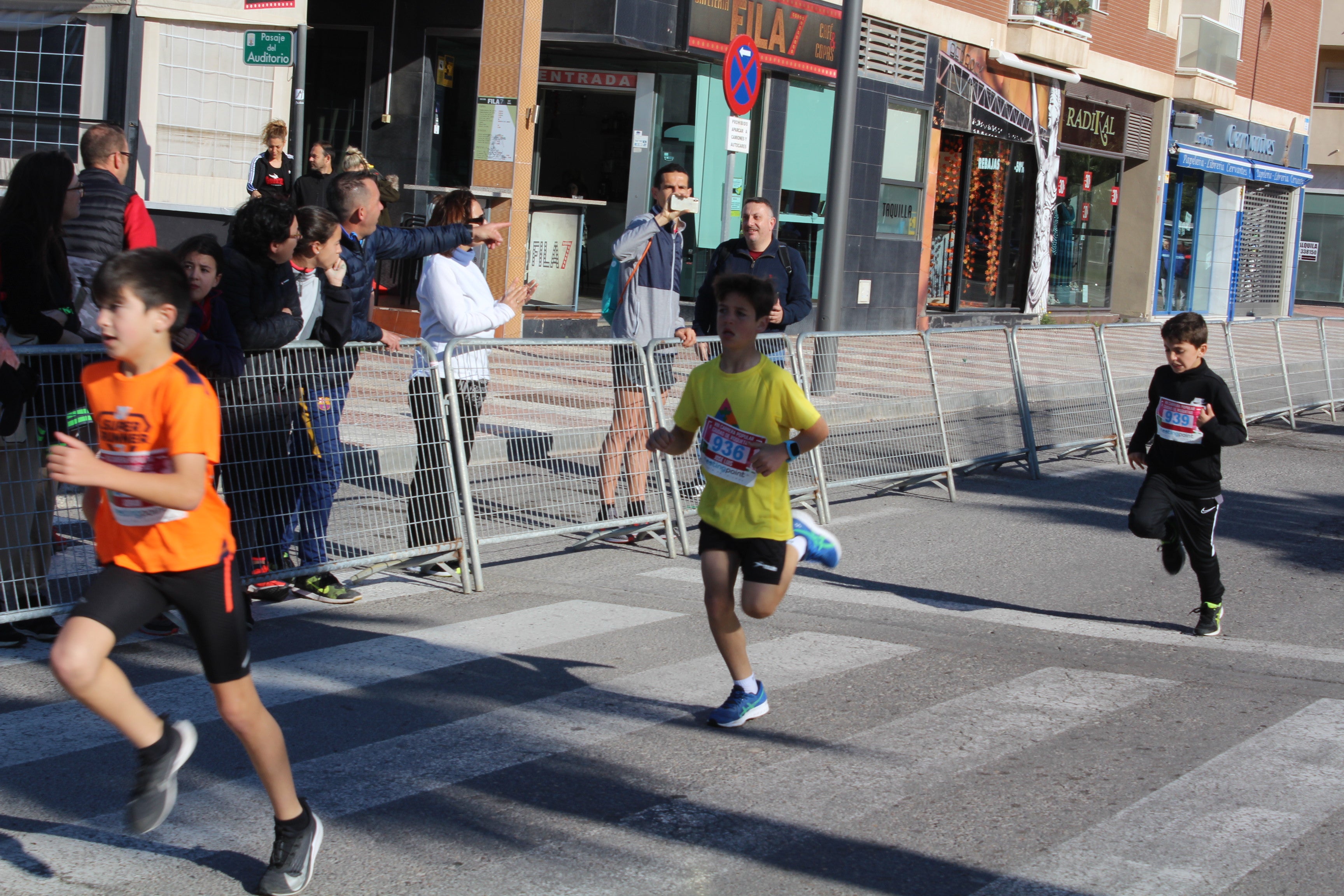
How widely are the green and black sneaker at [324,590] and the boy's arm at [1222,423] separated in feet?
13.9

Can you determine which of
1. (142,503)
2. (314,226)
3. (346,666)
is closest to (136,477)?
(142,503)

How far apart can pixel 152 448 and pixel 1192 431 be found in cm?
506

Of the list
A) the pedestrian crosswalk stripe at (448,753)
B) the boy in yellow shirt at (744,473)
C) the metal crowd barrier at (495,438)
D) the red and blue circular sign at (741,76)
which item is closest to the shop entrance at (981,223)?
the red and blue circular sign at (741,76)

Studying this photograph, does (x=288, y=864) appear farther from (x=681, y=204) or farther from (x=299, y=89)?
(x=299, y=89)

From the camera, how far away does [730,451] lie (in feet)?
16.9

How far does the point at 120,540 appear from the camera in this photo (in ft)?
11.9

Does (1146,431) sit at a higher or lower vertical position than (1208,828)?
higher

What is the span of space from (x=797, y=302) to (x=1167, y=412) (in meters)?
2.83

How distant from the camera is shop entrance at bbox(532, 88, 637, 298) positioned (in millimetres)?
18672

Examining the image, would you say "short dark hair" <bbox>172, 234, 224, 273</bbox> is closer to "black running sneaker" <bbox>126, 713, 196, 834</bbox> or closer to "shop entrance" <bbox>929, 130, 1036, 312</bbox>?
"black running sneaker" <bbox>126, 713, 196, 834</bbox>

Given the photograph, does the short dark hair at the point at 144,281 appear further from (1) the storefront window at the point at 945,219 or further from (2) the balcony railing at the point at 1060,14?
(2) the balcony railing at the point at 1060,14

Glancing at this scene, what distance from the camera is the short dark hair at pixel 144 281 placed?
3.58 metres

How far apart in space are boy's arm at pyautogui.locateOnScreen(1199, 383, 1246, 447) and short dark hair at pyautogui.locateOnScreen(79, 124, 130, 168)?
5.63 meters

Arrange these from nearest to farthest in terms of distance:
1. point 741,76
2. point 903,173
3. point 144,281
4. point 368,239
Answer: point 144,281 < point 368,239 < point 741,76 < point 903,173
